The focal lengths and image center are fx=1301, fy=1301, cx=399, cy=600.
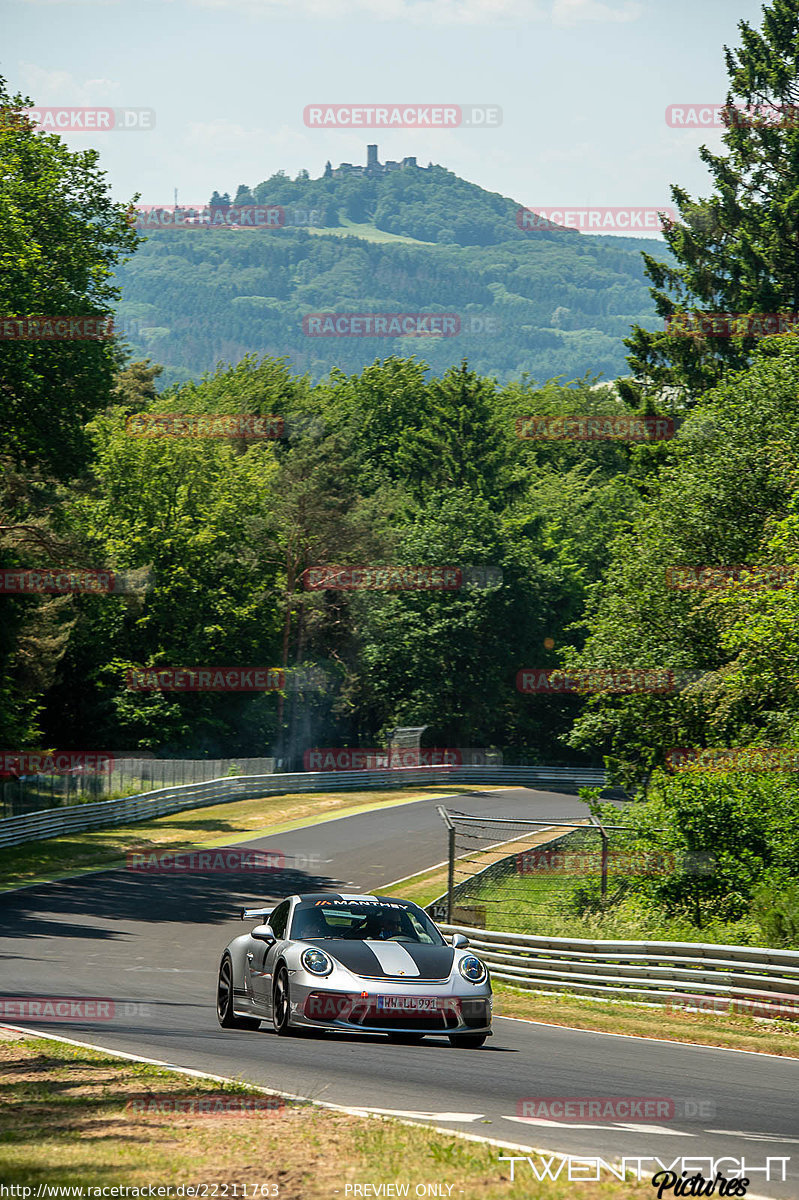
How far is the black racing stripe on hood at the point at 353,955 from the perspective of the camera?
11.4 m

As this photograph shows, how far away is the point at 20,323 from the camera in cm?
3597

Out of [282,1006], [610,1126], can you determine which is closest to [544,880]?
[282,1006]

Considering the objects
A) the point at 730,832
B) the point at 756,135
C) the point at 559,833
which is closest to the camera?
the point at 730,832

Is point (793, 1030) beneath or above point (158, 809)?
above

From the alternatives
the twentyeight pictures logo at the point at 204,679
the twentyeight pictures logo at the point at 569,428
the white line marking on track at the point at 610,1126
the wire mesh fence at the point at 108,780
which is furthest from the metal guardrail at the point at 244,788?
the white line marking on track at the point at 610,1126

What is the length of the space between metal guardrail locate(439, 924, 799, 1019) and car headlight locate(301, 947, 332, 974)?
6.76 m

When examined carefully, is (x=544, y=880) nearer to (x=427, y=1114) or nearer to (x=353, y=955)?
(x=353, y=955)

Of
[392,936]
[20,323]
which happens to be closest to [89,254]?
[20,323]

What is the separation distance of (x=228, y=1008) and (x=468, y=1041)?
113 inches

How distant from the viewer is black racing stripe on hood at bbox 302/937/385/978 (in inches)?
447

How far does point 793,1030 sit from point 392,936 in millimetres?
5643

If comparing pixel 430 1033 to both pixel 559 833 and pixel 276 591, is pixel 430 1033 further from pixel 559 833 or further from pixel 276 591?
pixel 276 591

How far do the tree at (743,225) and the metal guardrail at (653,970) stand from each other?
35126 millimetres

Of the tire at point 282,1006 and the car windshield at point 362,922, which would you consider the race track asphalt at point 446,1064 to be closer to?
the tire at point 282,1006
